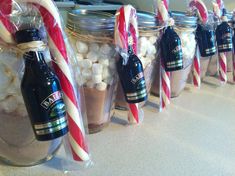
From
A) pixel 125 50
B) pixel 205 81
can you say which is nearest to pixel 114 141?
pixel 125 50

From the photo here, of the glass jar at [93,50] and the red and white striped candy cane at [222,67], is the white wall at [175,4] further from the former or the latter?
the glass jar at [93,50]

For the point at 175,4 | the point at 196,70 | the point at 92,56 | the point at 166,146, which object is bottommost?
the point at 166,146

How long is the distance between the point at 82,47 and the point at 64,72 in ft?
0.43

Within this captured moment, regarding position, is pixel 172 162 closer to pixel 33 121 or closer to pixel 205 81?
pixel 33 121

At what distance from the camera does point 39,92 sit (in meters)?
0.40

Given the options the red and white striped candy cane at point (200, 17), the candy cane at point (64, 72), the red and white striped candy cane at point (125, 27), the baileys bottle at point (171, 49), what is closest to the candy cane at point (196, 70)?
the red and white striped candy cane at point (200, 17)

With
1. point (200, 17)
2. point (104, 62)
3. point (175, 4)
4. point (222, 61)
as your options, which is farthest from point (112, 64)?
point (175, 4)

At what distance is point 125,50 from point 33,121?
239mm

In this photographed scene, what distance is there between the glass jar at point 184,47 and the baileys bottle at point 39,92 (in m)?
0.44

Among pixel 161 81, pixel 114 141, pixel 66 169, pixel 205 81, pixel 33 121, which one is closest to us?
pixel 33 121

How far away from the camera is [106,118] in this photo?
668 millimetres

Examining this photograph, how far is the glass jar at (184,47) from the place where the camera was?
2.64 ft

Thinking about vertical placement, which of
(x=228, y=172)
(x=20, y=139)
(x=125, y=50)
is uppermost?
(x=125, y=50)

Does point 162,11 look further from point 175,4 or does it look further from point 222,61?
point 175,4
